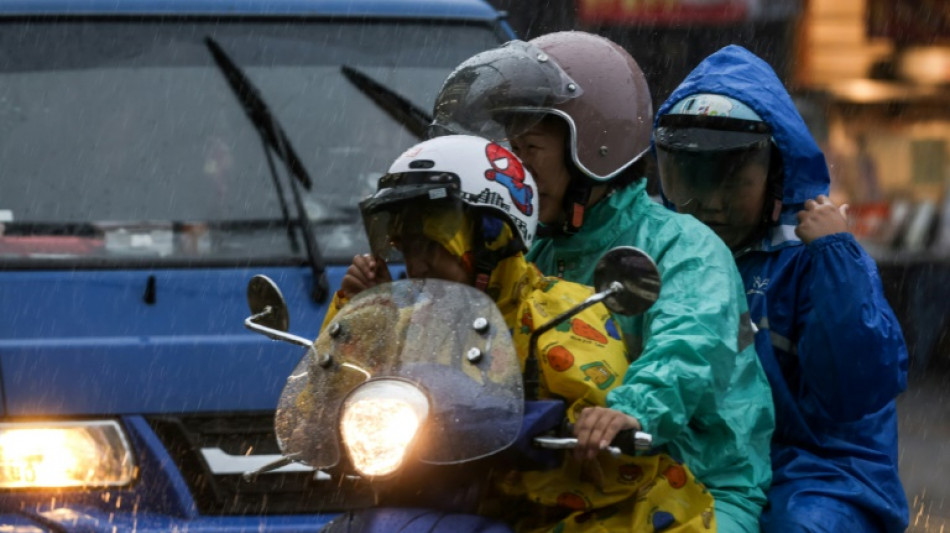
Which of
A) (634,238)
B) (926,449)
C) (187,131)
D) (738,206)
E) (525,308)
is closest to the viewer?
(525,308)

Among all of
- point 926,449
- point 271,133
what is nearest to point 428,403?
point 271,133

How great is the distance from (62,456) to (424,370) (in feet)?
6.49

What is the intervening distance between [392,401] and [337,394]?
0.20 metres

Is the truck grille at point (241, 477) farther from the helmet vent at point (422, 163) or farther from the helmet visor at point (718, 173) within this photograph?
the helmet vent at point (422, 163)

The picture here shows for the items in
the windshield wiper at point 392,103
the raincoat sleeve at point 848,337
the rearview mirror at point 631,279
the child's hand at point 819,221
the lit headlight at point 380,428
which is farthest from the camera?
the windshield wiper at point 392,103

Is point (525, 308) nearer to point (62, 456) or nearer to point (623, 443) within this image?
point (623, 443)

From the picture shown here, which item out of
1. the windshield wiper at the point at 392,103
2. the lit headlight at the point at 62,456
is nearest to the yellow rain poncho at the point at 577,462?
the lit headlight at the point at 62,456

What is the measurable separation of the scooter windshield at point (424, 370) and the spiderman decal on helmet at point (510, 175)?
201 mm

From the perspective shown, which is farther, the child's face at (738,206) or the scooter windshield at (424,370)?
the child's face at (738,206)

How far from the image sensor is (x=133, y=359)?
4.47 m

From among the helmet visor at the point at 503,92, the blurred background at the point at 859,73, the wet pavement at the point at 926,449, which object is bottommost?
the wet pavement at the point at 926,449

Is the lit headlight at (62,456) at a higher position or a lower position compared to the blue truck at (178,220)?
lower

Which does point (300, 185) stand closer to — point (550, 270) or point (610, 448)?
point (550, 270)

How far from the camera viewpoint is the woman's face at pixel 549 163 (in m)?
3.59
